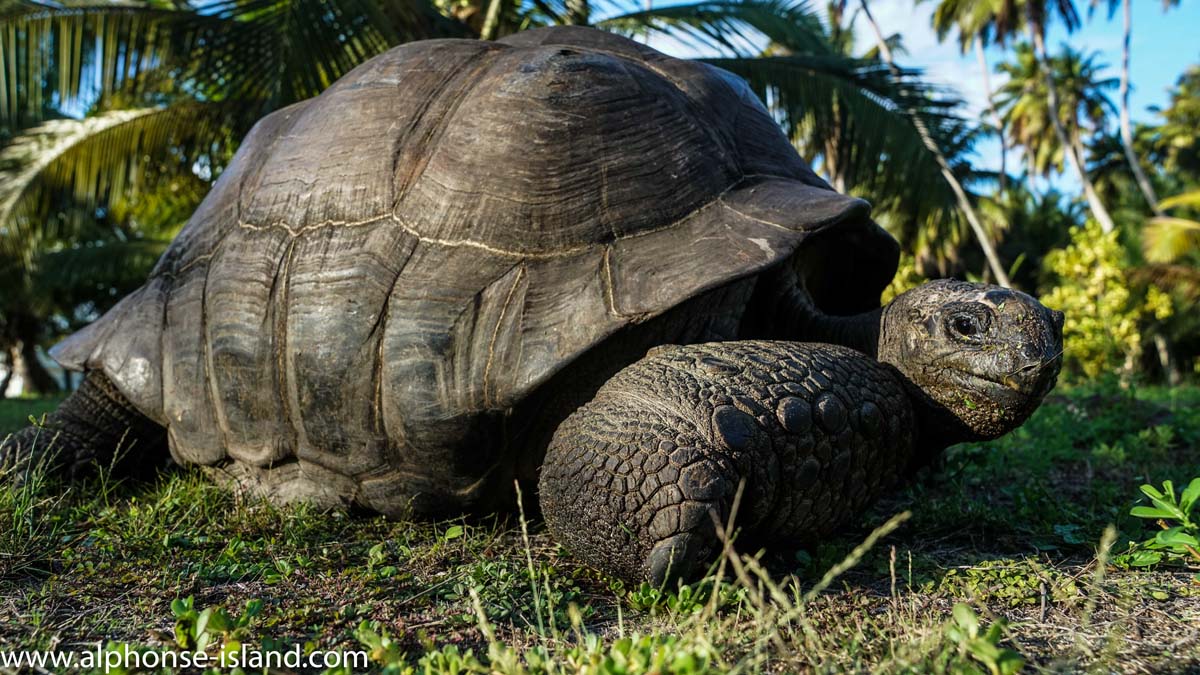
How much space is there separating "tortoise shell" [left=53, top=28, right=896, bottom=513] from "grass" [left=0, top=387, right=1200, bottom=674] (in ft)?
0.82

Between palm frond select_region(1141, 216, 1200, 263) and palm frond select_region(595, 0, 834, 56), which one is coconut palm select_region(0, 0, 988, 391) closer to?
palm frond select_region(595, 0, 834, 56)

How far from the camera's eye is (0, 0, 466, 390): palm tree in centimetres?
738

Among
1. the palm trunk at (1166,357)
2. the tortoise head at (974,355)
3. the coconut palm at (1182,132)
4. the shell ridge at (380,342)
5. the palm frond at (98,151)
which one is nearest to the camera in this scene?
the tortoise head at (974,355)

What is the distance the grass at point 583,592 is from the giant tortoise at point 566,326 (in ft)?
0.45

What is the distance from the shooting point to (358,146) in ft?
8.44

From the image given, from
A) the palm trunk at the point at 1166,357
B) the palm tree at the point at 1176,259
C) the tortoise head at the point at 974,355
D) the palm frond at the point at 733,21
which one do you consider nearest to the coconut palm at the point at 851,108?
the palm frond at the point at 733,21

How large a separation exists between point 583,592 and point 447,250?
93 cm

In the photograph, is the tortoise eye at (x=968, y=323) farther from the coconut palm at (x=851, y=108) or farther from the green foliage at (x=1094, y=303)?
the green foliage at (x=1094, y=303)

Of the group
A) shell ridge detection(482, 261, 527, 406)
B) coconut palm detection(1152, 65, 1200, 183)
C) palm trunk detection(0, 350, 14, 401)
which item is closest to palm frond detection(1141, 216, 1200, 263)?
coconut palm detection(1152, 65, 1200, 183)

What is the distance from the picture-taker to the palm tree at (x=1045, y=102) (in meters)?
36.0

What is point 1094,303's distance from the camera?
12297 mm

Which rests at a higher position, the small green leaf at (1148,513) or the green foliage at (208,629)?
the small green leaf at (1148,513)

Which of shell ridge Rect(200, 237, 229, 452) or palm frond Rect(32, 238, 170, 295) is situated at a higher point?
shell ridge Rect(200, 237, 229, 452)

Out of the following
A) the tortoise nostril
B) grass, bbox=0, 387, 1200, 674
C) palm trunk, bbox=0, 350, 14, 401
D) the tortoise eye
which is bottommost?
palm trunk, bbox=0, 350, 14, 401
